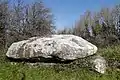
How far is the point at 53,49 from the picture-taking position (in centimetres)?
1477

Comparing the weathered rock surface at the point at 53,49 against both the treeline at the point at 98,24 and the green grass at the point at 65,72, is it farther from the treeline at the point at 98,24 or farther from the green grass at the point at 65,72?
the treeline at the point at 98,24

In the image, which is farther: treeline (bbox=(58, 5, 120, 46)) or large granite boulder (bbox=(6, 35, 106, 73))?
treeline (bbox=(58, 5, 120, 46))

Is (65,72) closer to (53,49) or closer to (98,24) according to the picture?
(53,49)

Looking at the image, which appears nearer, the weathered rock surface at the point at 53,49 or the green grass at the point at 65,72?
the green grass at the point at 65,72

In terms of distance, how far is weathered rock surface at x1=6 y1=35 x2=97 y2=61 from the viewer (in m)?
14.7

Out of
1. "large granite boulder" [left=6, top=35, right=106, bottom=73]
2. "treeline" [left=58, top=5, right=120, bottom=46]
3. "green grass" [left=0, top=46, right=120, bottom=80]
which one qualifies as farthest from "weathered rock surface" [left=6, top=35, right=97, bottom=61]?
"treeline" [left=58, top=5, right=120, bottom=46]

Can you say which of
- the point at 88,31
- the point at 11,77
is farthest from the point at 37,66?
the point at 88,31

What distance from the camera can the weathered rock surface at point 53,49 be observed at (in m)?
14.7

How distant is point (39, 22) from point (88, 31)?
891cm

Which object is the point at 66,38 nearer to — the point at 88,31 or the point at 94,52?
the point at 94,52

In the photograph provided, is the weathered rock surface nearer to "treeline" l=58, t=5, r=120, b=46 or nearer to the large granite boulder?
the large granite boulder

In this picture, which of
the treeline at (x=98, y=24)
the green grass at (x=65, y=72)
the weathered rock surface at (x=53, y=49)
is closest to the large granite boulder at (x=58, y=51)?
the weathered rock surface at (x=53, y=49)

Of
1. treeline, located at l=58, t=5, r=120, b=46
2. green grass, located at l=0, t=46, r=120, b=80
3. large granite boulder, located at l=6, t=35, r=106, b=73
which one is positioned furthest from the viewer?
treeline, located at l=58, t=5, r=120, b=46

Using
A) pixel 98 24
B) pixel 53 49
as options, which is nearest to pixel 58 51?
pixel 53 49
